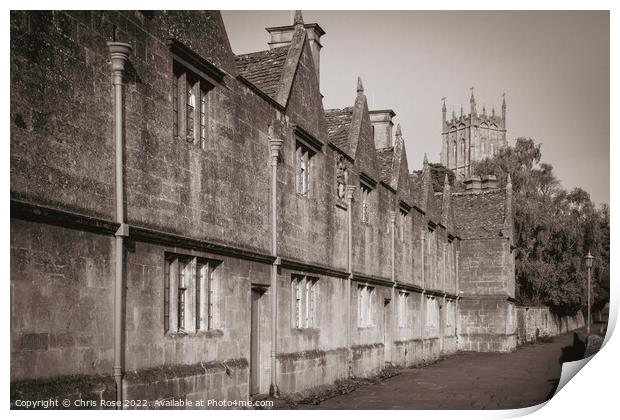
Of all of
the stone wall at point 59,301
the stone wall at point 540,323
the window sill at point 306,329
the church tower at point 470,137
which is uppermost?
the church tower at point 470,137

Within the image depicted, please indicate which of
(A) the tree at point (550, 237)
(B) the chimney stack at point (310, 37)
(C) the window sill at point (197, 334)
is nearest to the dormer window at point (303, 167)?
(B) the chimney stack at point (310, 37)

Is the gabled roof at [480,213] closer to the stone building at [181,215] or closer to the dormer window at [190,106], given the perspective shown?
the stone building at [181,215]

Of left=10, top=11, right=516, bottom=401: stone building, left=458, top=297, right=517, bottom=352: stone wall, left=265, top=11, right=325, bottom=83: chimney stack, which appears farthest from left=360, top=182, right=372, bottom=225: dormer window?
left=458, top=297, right=517, bottom=352: stone wall

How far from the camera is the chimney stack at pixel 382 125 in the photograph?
32219 mm

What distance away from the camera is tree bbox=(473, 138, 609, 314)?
4241cm

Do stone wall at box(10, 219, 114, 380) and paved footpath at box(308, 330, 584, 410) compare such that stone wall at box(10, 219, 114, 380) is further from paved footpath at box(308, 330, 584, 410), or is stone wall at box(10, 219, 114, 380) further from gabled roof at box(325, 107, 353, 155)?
gabled roof at box(325, 107, 353, 155)

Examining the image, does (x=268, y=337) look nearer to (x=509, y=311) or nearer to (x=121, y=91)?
(x=121, y=91)

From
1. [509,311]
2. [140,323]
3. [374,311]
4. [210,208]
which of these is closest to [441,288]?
[509,311]

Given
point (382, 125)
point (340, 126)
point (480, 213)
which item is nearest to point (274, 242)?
point (340, 126)

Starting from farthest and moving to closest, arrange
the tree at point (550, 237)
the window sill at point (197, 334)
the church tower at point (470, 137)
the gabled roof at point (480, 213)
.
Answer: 1. the church tower at point (470, 137)
2. the tree at point (550, 237)
3. the gabled roof at point (480, 213)
4. the window sill at point (197, 334)

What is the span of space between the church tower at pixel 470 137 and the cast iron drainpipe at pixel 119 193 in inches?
4506

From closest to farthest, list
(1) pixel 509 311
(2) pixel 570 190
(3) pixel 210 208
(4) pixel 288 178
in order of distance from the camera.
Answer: (3) pixel 210 208
(4) pixel 288 178
(1) pixel 509 311
(2) pixel 570 190

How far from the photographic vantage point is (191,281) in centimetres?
1255

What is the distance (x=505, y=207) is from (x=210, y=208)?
30.0 metres
